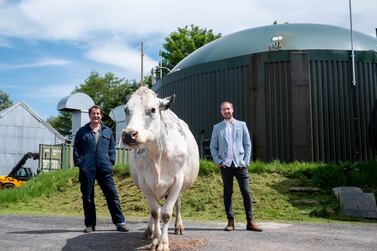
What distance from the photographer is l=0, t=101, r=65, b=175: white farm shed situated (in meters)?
44.4

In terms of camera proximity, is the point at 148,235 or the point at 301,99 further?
the point at 301,99

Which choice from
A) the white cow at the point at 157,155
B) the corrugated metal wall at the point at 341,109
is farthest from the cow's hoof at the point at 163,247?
the corrugated metal wall at the point at 341,109

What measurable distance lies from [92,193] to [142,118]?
10.0ft

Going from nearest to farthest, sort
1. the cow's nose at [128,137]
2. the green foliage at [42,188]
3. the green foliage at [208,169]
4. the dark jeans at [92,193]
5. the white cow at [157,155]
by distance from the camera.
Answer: the cow's nose at [128,137] → the white cow at [157,155] → the dark jeans at [92,193] → the green foliage at [208,169] → the green foliage at [42,188]

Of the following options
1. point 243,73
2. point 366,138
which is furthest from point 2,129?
point 366,138

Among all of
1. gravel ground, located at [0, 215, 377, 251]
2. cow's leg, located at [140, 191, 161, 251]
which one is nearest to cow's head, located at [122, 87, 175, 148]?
cow's leg, located at [140, 191, 161, 251]

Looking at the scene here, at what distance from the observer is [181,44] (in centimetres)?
4509

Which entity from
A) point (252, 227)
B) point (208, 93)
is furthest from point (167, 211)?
point (208, 93)

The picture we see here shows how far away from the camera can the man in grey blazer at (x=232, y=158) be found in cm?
852

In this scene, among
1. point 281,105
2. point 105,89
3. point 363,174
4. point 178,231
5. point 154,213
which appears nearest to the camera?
point 154,213

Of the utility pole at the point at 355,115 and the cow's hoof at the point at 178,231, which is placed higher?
the utility pole at the point at 355,115

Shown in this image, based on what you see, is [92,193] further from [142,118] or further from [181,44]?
[181,44]

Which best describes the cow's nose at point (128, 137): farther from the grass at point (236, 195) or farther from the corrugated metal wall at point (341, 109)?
the corrugated metal wall at point (341, 109)

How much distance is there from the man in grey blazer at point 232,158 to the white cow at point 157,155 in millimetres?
1629
